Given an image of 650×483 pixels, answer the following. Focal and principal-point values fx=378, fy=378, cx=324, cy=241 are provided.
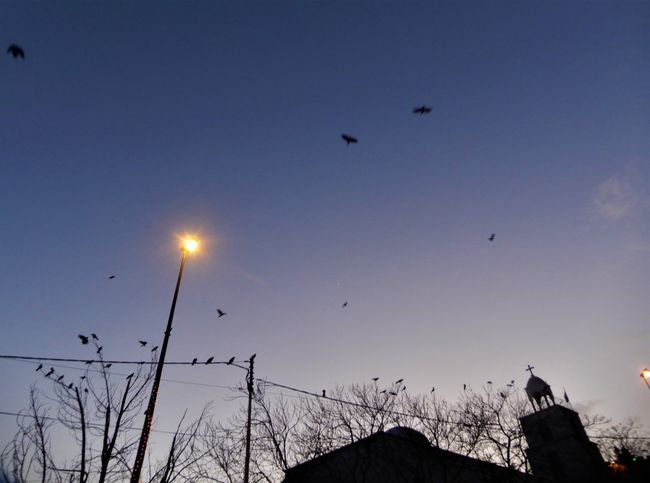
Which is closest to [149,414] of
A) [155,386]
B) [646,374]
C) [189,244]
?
[155,386]

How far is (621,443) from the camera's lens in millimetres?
40625

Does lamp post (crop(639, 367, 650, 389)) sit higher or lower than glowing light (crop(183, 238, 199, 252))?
lower

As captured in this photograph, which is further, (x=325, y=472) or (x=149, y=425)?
(x=325, y=472)

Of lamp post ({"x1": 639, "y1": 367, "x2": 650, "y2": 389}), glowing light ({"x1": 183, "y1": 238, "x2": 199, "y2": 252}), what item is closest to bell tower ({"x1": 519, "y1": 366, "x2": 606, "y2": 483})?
lamp post ({"x1": 639, "y1": 367, "x2": 650, "y2": 389})

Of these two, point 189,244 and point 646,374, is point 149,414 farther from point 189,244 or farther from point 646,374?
point 646,374

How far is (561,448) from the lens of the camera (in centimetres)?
3559

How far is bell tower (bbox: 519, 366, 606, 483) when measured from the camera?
34188 mm

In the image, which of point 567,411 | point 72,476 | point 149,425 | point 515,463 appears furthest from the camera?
point 567,411

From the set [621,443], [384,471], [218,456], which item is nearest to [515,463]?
[384,471]

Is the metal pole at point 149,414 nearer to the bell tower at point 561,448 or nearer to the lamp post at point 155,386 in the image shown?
the lamp post at point 155,386

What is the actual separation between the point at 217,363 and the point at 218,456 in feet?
36.7

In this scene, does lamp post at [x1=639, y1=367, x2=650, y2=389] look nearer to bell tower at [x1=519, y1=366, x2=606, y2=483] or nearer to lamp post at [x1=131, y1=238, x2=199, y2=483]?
bell tower at [x1=519, y1=366, x2=606, y2=483]

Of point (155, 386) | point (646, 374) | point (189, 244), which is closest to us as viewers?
point (155, 386)

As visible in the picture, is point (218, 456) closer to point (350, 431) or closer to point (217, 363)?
point (350, 431)
